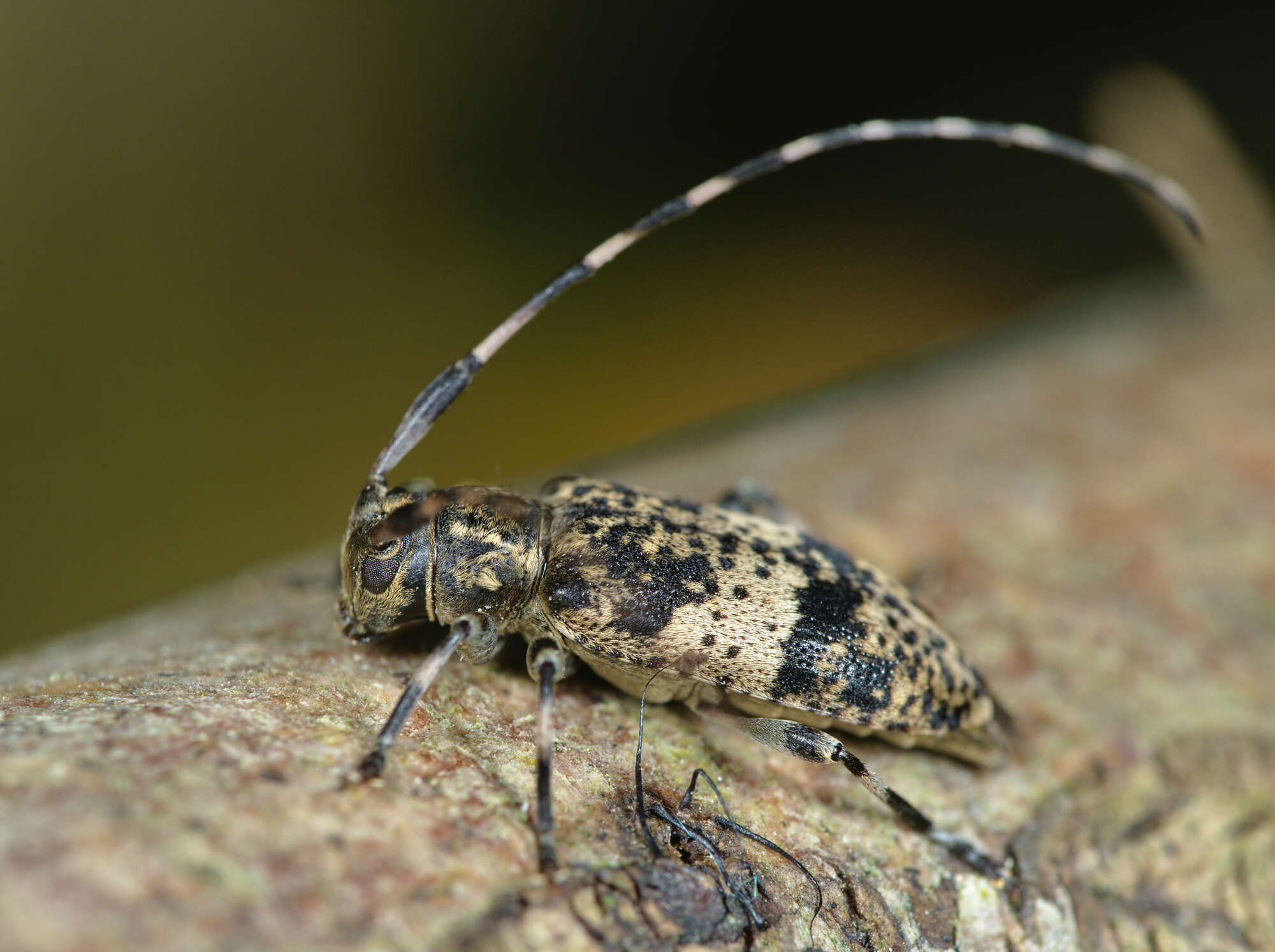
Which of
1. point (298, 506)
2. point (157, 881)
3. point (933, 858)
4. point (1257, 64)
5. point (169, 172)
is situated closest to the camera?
point (157, 881)

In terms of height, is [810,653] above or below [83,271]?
below

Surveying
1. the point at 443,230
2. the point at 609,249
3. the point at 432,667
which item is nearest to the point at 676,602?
the point at 432,667

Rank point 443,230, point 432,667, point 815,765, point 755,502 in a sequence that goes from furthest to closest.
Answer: point 443,230, point 755,502, point 815,765, point 432,667

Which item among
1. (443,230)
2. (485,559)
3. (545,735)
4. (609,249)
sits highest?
(443,230)

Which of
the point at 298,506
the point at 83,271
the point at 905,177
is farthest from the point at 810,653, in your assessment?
the point at 905,177

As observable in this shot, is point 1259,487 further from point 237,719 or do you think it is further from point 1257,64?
point 1257,64

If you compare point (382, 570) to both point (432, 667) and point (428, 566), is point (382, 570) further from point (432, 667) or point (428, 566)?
point (432, 667)

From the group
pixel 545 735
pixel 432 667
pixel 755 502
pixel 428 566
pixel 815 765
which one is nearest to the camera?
pixel 545 735
